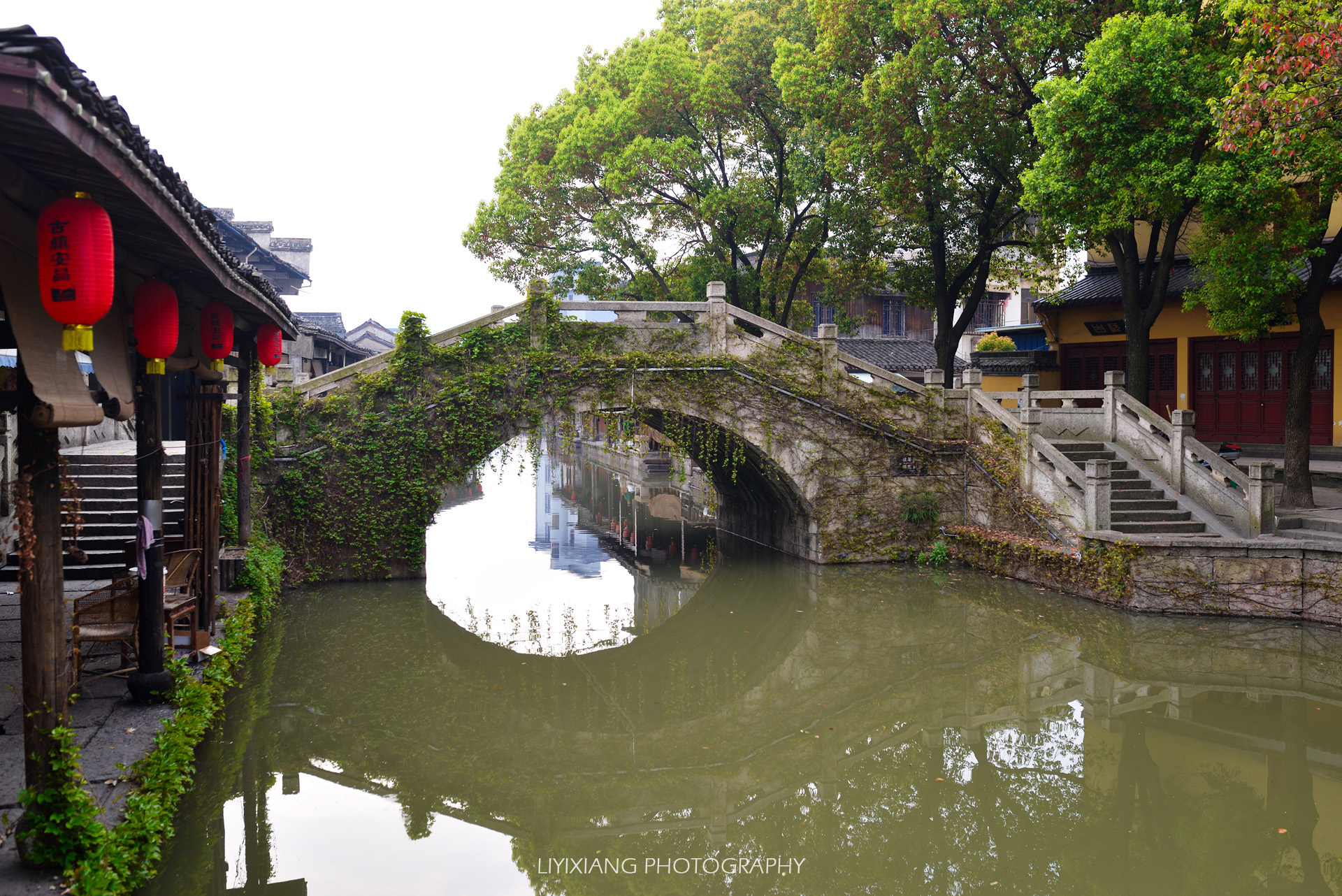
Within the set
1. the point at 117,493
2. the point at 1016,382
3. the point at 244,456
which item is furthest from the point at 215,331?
the point at 1016,382

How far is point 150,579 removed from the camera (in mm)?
5562

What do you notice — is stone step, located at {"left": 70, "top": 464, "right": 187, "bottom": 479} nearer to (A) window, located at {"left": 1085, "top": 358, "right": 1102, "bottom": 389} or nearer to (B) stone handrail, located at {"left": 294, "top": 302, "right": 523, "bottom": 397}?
(B) stone handrail, located at {"left": 294, "top": 302, "right": 523, "bottom": 397}

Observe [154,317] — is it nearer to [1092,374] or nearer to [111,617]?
[111,617]

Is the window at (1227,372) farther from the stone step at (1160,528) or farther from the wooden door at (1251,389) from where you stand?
the stone step at (1160,528)

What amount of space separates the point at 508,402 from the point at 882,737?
21.9 ft

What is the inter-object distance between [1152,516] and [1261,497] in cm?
118

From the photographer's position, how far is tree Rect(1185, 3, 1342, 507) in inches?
317

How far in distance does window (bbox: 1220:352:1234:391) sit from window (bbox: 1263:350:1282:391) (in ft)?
1.77

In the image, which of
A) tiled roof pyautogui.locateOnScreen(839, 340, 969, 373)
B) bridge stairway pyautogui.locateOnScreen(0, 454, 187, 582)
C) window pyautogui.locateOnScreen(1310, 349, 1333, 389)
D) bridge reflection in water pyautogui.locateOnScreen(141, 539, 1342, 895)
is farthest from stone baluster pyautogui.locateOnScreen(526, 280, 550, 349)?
tiled roof pyautogui.locateOnScreen(839, 340, 969, 373)

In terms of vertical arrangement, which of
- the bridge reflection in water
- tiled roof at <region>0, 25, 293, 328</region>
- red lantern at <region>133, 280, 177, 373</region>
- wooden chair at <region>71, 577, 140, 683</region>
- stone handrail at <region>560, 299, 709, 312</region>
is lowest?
the bridge reflection in water

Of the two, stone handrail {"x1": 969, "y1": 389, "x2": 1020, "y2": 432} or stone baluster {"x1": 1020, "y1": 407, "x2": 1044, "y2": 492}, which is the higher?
stone handrail {"x1": 969, "y1": 389, "x2": 1020, "y2": 432}

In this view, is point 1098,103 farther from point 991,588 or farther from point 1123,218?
point 991,588

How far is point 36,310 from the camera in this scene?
158 inches

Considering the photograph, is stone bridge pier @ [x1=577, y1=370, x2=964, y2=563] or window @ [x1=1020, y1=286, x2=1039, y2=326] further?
window @ [x1=1020, y1=286, x2=1039, y2=326]
